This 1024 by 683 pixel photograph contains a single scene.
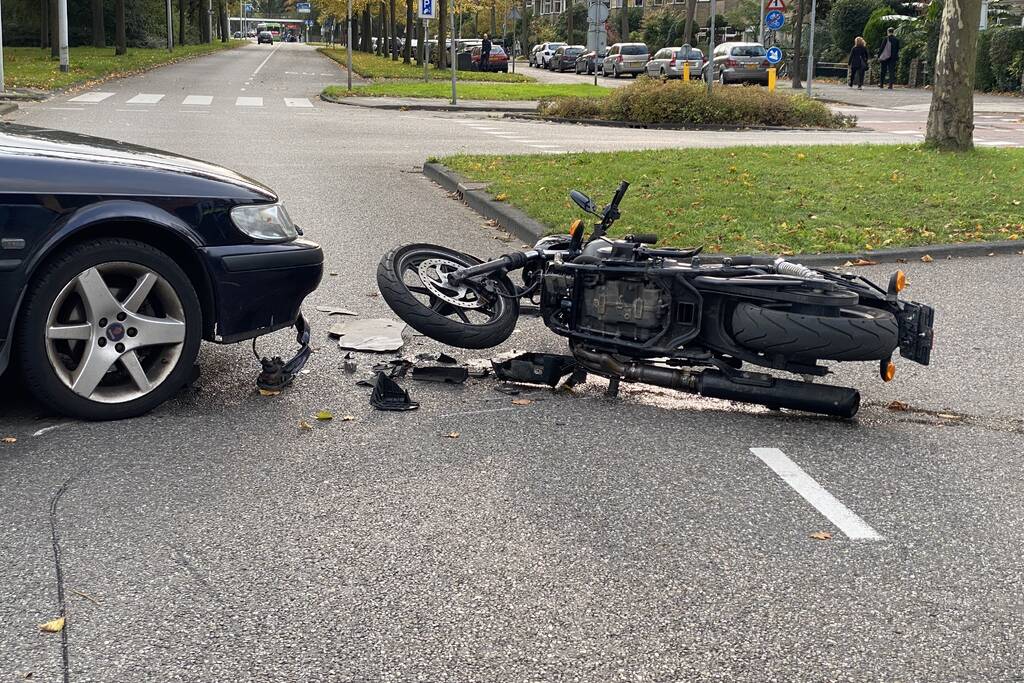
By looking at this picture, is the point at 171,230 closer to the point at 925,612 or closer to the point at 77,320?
the point at 77,320

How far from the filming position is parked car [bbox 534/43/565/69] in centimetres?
7344

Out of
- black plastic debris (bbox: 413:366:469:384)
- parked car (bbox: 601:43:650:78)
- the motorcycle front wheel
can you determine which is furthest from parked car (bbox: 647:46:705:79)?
black plastic debris (bbox: 413:366:469:384)

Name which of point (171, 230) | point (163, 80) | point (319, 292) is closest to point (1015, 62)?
point (163, 80)

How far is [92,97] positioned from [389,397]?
25.5m

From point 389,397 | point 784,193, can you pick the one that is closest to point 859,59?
point 784,193

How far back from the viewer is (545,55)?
74.5m

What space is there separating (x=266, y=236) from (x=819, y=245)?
5.89 metres

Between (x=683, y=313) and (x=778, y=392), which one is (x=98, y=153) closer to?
(x=683, y=313)

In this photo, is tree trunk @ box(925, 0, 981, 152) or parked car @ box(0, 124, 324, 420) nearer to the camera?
parked car @ box(0, 124, 324, 420)

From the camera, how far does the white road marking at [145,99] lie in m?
27.8

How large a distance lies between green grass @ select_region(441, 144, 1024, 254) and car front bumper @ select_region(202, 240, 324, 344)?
15.8 feet

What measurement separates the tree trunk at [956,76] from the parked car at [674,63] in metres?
34.1

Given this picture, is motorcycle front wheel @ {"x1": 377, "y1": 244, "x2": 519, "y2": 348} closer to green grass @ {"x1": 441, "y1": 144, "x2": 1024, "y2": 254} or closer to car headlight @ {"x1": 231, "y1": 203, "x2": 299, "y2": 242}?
car headlight @ {"x1": 231, "y1": 203, "x2": 299, "y2": 242}

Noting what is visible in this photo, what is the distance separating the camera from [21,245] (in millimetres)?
4988
